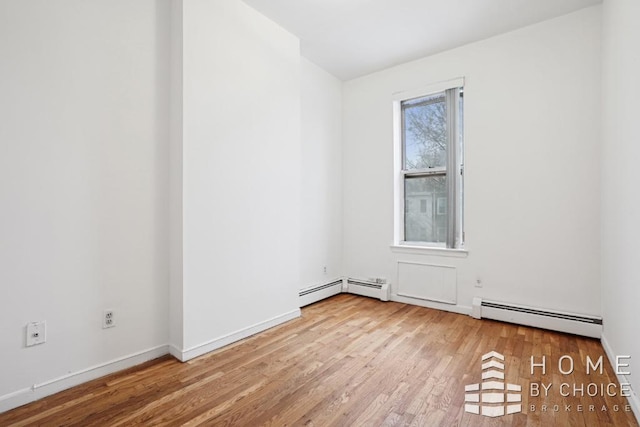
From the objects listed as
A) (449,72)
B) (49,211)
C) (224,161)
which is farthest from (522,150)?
(49,211)

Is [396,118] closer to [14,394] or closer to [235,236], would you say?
[235,236]

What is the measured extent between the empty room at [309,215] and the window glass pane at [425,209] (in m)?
0.03

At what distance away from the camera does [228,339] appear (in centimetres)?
278

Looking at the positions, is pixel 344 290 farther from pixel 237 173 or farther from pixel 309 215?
pixel 237 173

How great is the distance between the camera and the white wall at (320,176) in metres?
4.05

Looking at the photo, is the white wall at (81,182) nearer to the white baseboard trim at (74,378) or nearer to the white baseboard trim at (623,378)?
the white baseboard trim at (74,378)

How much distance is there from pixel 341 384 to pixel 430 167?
289 centimetres

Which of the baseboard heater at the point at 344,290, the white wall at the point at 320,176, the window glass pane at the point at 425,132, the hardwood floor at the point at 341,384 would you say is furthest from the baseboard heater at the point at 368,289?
the window glass pane at the point at 425,132

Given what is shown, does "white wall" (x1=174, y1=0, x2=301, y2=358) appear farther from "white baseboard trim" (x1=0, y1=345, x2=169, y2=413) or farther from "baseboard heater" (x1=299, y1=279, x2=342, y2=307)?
"baseboard heater" (x1=299, y1=279, x2=342, y2=307)

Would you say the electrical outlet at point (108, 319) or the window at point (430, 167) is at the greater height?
the window at point (430, 167)

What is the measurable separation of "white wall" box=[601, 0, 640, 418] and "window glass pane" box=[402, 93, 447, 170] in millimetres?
1548

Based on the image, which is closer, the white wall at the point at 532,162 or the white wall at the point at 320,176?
the white wall at the point at 532,162

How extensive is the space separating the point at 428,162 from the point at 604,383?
271 cm

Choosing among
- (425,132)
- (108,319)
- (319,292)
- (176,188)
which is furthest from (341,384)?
(425,132)
